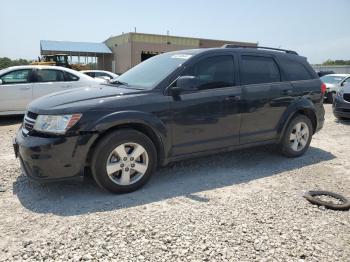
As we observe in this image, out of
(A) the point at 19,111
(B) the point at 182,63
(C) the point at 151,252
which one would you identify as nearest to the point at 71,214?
(C) the point at 151,252

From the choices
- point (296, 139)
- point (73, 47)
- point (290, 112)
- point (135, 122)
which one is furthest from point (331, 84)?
point (73, 47)

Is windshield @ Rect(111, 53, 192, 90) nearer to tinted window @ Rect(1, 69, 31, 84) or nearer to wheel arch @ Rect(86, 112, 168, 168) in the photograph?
wheel arch @ Rect(86, 112, 168, 168)

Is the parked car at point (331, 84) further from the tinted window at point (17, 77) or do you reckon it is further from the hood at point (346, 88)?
the tinted window at point (17, 77)

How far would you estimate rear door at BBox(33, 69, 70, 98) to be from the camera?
30.1 feet

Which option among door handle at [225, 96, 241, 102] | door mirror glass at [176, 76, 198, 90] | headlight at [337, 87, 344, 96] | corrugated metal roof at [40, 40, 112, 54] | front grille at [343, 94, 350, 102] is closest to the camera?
door mirror glass at [176, 76, 198, 90]

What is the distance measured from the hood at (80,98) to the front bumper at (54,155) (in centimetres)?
36

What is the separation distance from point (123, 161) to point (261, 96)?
8.02 ft

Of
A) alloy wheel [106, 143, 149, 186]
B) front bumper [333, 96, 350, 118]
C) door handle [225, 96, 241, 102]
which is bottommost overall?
alloy wheel [106, 143, 149, 186]

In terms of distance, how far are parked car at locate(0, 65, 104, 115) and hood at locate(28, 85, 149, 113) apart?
4.58 metres

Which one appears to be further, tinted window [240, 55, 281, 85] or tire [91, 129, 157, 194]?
tinted window [240, 55, 281, 85]

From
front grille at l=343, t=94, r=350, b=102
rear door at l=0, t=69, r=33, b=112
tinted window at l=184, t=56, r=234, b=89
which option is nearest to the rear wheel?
front grille at l=343, t=94, r=350, b=102

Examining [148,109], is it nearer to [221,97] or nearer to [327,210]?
[221,97]

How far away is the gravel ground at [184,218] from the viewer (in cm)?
291

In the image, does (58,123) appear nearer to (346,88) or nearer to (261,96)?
(261,96)
